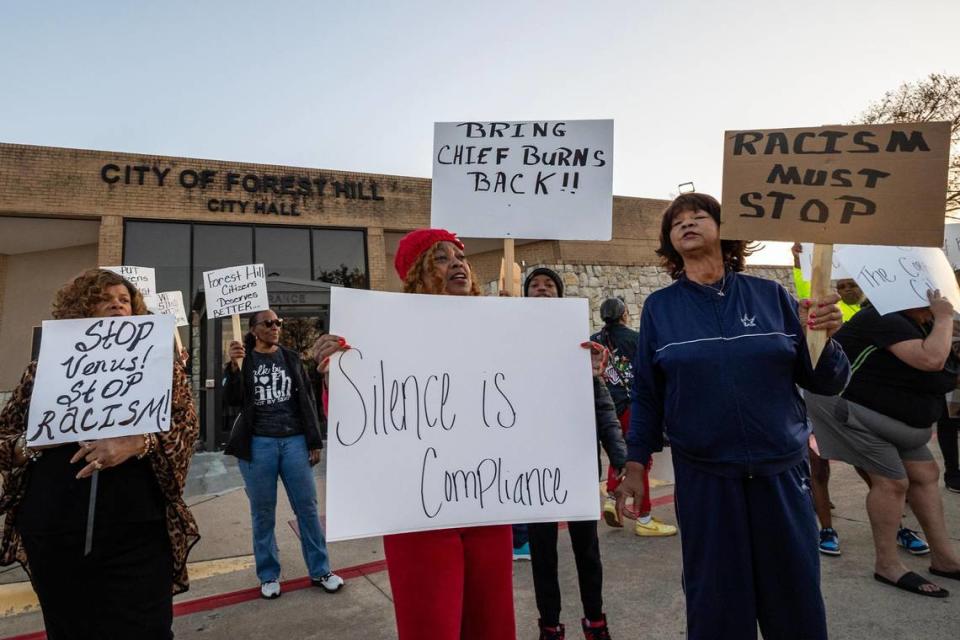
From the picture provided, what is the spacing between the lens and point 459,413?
82.8 inches

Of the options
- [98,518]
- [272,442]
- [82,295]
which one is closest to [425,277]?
[82,295]

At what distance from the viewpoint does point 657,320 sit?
2.22 m

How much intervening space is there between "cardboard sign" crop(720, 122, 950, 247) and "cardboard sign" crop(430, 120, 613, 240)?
0.75 metres

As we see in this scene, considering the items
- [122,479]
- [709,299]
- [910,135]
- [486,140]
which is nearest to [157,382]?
[122,479]

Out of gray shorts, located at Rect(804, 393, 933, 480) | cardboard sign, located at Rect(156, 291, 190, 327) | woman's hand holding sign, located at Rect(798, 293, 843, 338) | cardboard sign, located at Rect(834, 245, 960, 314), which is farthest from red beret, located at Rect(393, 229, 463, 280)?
cardboard sign, located at Rect(156, 291, 190, 327)

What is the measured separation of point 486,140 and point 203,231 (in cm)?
1078

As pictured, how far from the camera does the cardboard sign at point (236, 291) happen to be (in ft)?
17.7

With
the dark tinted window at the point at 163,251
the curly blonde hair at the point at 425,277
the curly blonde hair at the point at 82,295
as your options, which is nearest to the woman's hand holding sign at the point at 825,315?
the curly blonde hair at the point at 425,277

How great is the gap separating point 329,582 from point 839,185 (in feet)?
12.4

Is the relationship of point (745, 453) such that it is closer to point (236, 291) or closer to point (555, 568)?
point (555, 568)

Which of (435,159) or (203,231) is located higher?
(203,231)

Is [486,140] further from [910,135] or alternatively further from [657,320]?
[910,135]

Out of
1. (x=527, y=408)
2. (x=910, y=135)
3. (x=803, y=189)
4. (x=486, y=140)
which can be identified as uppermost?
(x=486, y=140)

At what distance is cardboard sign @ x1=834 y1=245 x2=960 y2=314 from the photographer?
327 cm
